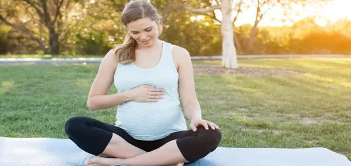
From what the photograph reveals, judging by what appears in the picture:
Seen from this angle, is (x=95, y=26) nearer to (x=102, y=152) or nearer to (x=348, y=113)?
(x=348, y=113)

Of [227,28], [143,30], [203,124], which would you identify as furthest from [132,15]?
[227,28]

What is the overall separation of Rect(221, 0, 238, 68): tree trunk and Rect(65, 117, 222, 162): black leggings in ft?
27.9

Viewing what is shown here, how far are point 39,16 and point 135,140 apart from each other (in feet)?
60.9

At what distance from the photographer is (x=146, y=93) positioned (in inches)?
104

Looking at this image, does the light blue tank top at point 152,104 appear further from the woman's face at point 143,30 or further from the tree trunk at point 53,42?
the tree trunk at point 53,42

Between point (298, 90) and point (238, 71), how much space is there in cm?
347

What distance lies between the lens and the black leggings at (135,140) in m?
2.57

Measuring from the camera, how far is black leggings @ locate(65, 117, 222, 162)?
257 cm

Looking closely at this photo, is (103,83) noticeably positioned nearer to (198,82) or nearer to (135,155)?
(135,155)

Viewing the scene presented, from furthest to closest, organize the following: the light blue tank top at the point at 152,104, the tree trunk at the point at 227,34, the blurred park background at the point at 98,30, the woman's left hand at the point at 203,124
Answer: the blurred park background at the point at 98,30
the tree trunk at the point at 227,34
the light blue tank top at the point at 152,104
the woman's left hand at the point at 203,124

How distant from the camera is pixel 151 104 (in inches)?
105

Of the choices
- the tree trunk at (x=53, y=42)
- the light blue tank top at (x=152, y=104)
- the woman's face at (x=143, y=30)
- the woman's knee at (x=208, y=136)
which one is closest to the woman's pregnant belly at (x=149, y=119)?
the light blue tank top at (x=152, y=104)

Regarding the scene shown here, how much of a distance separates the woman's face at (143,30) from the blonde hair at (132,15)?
2cm

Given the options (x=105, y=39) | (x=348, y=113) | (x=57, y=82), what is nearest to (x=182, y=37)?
(x=105, y=39)
